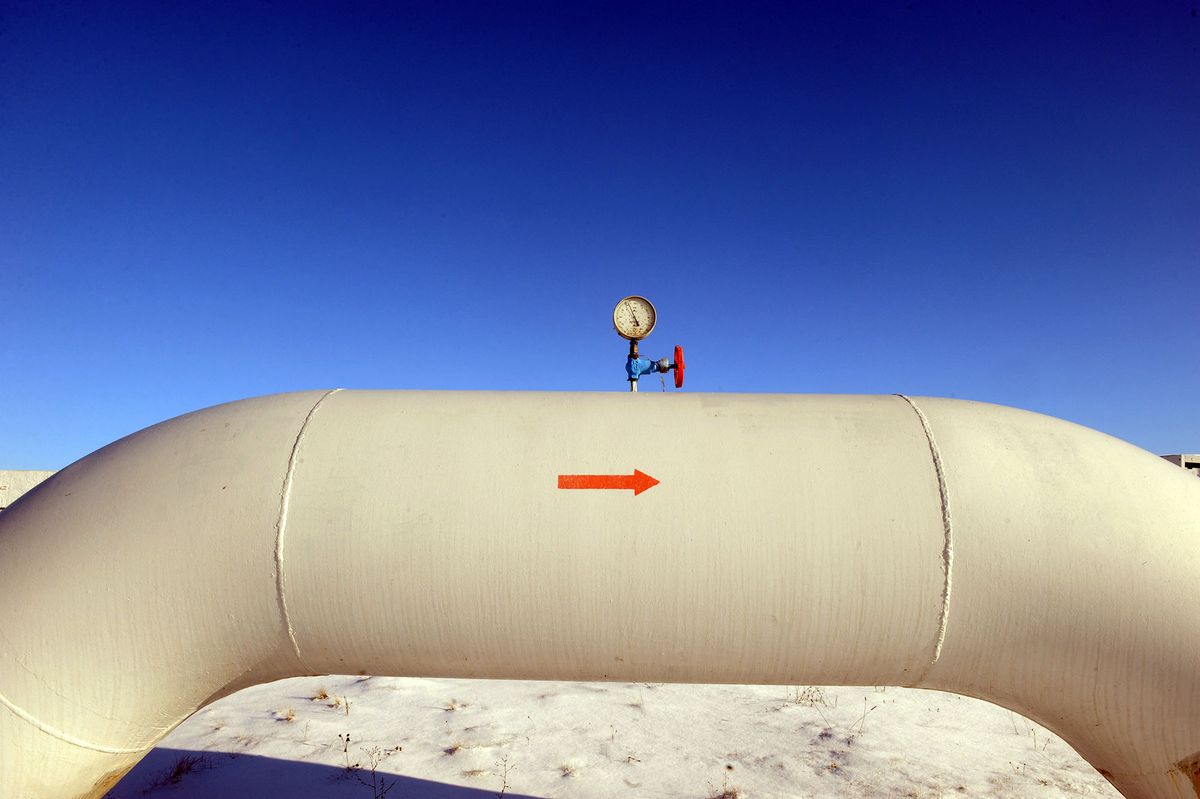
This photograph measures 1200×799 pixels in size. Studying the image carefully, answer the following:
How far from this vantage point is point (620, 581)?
84.7 inches

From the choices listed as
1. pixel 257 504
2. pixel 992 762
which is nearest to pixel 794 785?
pixel 992 762

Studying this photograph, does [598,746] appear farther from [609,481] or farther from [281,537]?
[281,537]

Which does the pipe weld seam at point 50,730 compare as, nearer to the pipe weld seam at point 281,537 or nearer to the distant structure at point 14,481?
the pipe weld seam at point 281,537

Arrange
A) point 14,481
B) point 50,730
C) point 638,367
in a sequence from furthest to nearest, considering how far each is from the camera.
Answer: point 14,481 → point 638,367 → point 50,730

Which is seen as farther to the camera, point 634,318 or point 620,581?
point 634,318

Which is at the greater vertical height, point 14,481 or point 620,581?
point 620,581

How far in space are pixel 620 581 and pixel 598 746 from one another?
309cm

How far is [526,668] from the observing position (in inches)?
91.0

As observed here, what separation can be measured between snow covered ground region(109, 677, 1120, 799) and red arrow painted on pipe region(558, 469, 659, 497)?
276cm

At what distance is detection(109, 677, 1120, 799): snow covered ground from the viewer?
397cm

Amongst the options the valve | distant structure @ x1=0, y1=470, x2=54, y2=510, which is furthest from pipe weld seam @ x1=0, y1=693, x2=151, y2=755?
distant structure @ x1=0, y1=470, x2=54, y2=510

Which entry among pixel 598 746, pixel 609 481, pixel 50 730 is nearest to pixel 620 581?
pixel 609 481

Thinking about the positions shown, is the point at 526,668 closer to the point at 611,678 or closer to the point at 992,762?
the point at 611,678

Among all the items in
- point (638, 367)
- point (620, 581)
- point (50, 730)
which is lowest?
point (50, 730)
